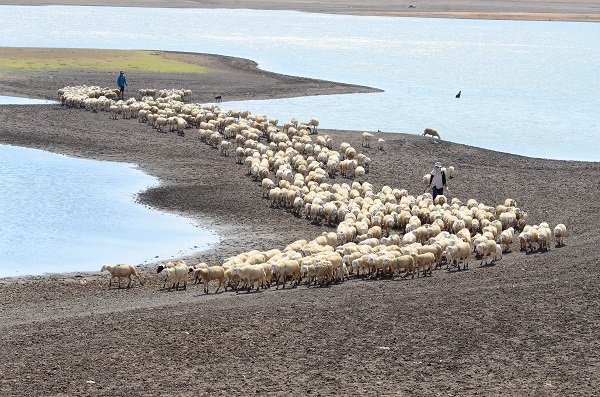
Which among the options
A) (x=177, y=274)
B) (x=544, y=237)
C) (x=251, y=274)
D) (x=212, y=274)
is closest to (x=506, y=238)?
(x=544, y=237)

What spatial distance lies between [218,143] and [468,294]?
16.0 meters

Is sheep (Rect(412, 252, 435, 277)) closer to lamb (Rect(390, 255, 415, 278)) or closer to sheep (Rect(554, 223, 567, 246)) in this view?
lamb (Rect(390, 255, 415, 278))

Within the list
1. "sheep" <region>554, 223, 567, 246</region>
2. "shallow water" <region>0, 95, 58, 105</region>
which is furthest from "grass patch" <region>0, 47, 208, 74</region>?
"sheep" <region>554, 223, 567, 246</region>

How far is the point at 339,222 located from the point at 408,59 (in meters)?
46.3

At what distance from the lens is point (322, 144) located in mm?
30594

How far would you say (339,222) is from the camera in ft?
72.2

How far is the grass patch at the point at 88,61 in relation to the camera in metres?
48.6

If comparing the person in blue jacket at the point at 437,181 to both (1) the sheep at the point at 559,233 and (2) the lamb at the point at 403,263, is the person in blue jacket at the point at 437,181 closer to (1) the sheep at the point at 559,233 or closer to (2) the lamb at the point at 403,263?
(1) the sheep at the point at 559,233

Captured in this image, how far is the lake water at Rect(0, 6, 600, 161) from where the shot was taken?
39.6 metres

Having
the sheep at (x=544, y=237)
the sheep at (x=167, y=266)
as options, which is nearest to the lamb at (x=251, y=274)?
the sheep at (x=167, y=266)

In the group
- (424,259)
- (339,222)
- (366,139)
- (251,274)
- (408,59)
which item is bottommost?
(251,274)

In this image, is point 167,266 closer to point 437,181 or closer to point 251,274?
point 251,274

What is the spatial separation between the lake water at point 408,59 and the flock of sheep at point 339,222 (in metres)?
7.11

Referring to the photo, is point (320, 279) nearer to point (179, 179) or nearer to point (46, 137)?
point (179, 179)
